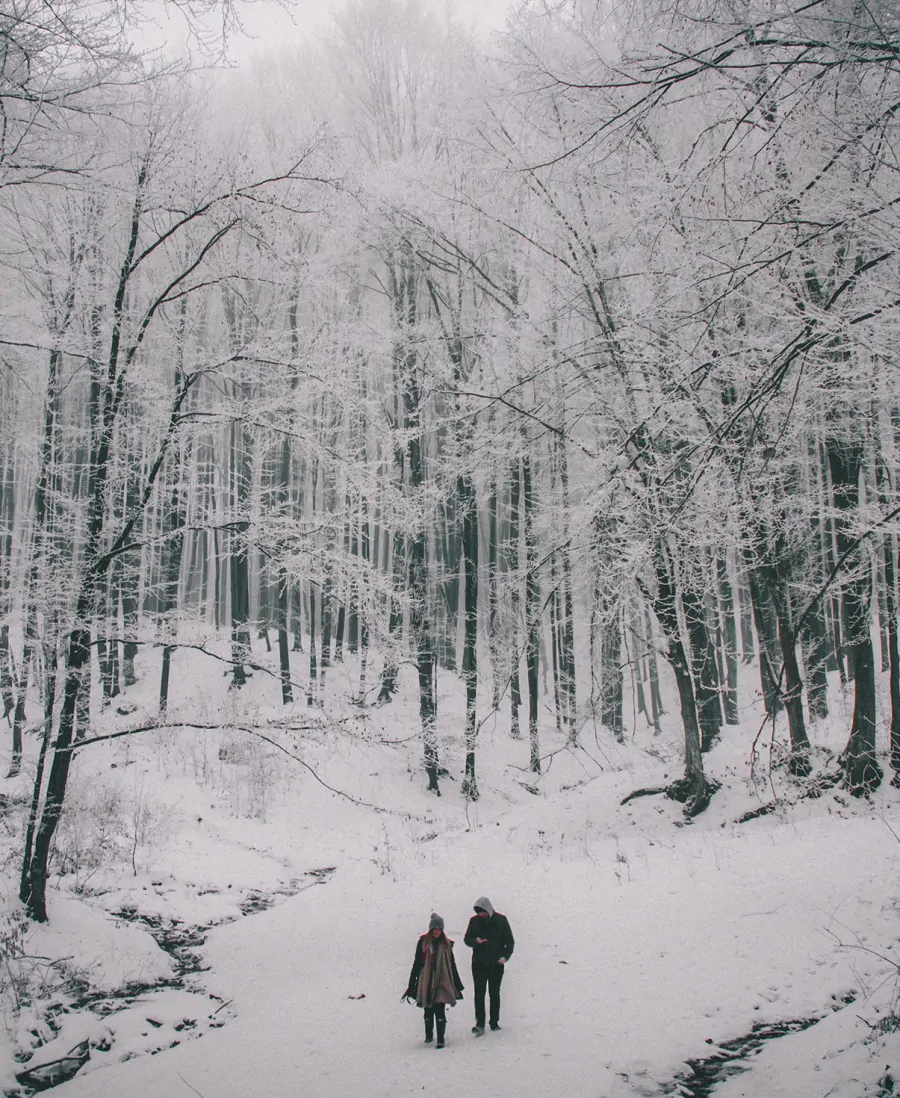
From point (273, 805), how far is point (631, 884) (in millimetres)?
7690

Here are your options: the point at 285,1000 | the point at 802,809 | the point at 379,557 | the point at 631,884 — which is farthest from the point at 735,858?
the point at 379,557

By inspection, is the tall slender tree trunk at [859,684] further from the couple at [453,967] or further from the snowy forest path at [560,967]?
the couple at [453,967]

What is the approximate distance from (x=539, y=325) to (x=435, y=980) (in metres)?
5.82

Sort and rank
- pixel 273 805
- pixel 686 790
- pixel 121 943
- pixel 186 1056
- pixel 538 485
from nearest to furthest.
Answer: pixel 186 1056 < pixel 121 943 < pixel 686 790 < pixel 273 805 < pixel 538 485

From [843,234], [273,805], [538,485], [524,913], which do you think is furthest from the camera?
[538,485]

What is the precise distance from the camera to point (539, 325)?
6.14m

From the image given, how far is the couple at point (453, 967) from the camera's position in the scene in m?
4.86

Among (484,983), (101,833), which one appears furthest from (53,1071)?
(101,833)

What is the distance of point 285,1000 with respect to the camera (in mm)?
5906

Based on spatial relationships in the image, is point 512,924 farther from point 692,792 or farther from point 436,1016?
point 692,792

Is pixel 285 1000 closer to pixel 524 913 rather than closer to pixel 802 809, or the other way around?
pixel 524 913

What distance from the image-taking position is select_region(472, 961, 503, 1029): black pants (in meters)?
5.03

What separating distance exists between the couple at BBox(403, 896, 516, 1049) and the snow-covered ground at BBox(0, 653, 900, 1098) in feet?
0.84

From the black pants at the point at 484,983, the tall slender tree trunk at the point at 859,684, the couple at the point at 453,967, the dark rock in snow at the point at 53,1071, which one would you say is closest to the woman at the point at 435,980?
the couple at the point at 453,967
